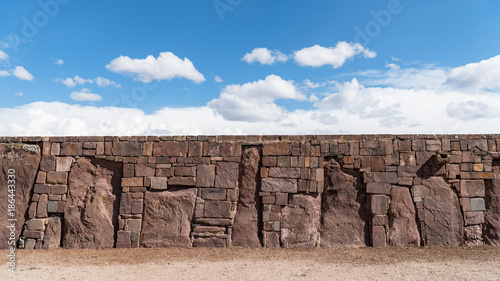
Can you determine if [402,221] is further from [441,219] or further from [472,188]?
[472,188]

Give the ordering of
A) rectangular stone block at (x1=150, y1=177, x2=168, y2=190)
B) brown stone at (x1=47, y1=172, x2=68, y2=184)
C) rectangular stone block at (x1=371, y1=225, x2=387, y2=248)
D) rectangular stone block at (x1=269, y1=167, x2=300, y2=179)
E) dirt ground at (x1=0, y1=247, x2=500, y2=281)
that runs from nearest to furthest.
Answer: dirt ground at (x1=0, y1=247, x2=500, y2=281)
rectangular stone block at (x1=371, y1=225, x2=387, y2=248)
rectangular stone block at (x1=269, y1=167, x2=300, y2=179)
rectangular stone block at (x1=150, y1=177, x2=168, y2=190)
brown stone at (x1=47, y1=172, x2=68, y2=184)

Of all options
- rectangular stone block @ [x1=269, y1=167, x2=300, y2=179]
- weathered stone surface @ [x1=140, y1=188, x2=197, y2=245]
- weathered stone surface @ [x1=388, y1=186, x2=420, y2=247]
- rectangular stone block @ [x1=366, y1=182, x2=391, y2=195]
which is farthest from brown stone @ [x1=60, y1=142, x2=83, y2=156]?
weathered stone surface @ [x1=388, y1=186, x2=420, y2=247]

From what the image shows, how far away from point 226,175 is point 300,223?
6.90ft

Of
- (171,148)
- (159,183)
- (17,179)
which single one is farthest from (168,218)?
(17,179)

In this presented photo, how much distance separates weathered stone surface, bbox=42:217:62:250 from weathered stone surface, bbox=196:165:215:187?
11.9 ft

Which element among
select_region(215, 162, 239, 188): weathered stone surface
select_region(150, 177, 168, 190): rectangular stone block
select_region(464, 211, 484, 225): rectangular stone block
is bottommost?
select_region(464, 211, 484, 225): rectangular stone block

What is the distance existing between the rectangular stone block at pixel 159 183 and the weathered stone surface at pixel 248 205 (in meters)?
1.83

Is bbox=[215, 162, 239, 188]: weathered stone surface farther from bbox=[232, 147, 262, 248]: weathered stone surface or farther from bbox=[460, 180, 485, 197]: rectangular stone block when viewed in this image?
bbox=[460, 180, 485, 197]: rectangular stone block

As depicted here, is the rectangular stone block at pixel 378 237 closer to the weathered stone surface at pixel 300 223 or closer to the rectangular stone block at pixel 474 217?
the weathered stone surface at pixel 300 223

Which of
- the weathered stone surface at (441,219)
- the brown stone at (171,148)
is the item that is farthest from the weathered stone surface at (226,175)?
the weathered stone surface at (441,219)

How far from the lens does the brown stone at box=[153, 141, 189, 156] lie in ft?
28.0

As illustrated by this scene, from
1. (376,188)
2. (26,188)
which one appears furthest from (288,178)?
(26,188)

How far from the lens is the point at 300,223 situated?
8.30 meters

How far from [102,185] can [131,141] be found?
51.7 inches
